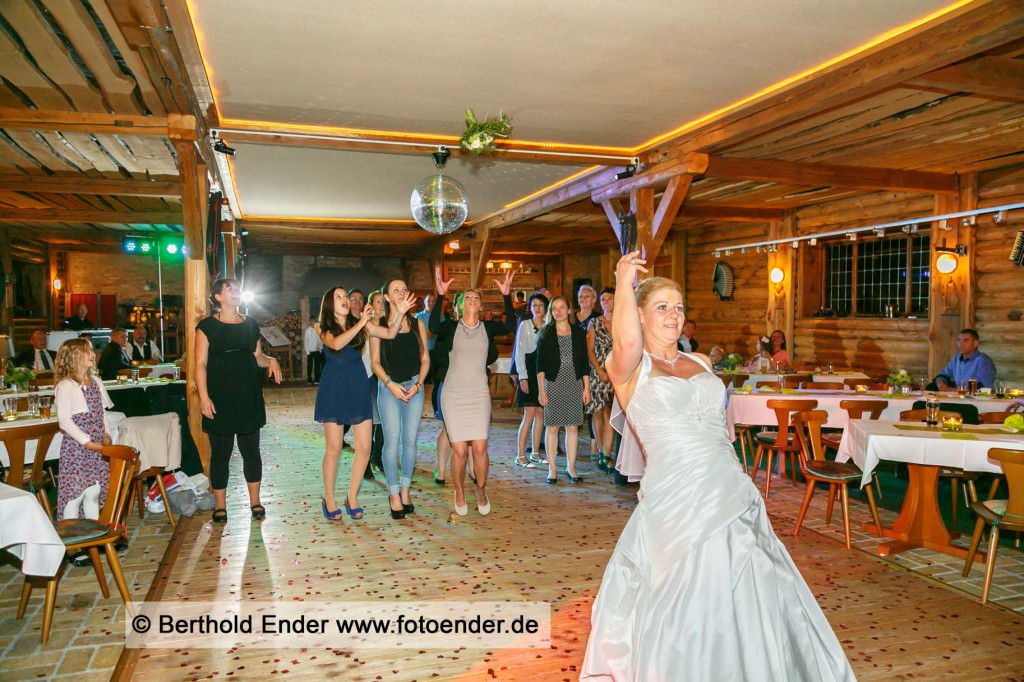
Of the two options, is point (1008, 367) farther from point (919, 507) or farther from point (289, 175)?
point (289, 175)

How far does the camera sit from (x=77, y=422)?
165 inches

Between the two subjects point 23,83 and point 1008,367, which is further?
point 1008,367

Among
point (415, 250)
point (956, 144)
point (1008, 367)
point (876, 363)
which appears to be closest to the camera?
point (956, 144)

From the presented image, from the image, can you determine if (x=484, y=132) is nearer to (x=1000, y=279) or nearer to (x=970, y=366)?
(x=970, y=366)

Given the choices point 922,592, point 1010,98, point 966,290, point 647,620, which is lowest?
point 922,592

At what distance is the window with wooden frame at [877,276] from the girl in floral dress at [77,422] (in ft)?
34.9

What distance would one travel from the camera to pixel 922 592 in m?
3.99

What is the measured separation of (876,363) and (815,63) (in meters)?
6.91

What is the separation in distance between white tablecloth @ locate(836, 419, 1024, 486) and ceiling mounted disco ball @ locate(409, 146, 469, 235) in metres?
3.57

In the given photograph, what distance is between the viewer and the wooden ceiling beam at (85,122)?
5.78 meters

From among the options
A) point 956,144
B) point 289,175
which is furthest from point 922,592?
point 289,175

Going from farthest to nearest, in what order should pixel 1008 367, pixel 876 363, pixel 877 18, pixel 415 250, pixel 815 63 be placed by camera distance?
pixel 415 250, pixel 876 363, pixel 1008 367, pixel 815 63, pixel 877 18

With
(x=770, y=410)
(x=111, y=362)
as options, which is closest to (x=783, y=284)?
(x=770, y=410)

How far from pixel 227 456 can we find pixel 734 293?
1112 centimetres
